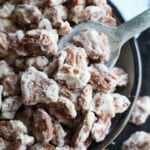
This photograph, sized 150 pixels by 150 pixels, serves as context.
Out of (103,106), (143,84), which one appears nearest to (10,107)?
(103,106)

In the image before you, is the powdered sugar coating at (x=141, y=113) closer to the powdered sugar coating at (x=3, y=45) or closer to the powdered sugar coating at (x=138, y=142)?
the powdered sugar coating at (x=138, y=142)

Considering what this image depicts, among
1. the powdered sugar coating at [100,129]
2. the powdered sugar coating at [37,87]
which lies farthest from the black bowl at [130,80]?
the powdered sugar coating at [37,87]

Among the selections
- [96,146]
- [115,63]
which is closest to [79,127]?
[96,146]

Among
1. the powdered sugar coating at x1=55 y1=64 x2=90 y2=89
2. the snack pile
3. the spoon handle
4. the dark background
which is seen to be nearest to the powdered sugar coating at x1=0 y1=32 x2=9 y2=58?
the snack pile

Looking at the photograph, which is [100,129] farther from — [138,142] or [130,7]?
[130,7]

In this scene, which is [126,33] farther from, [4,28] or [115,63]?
[4,28]
